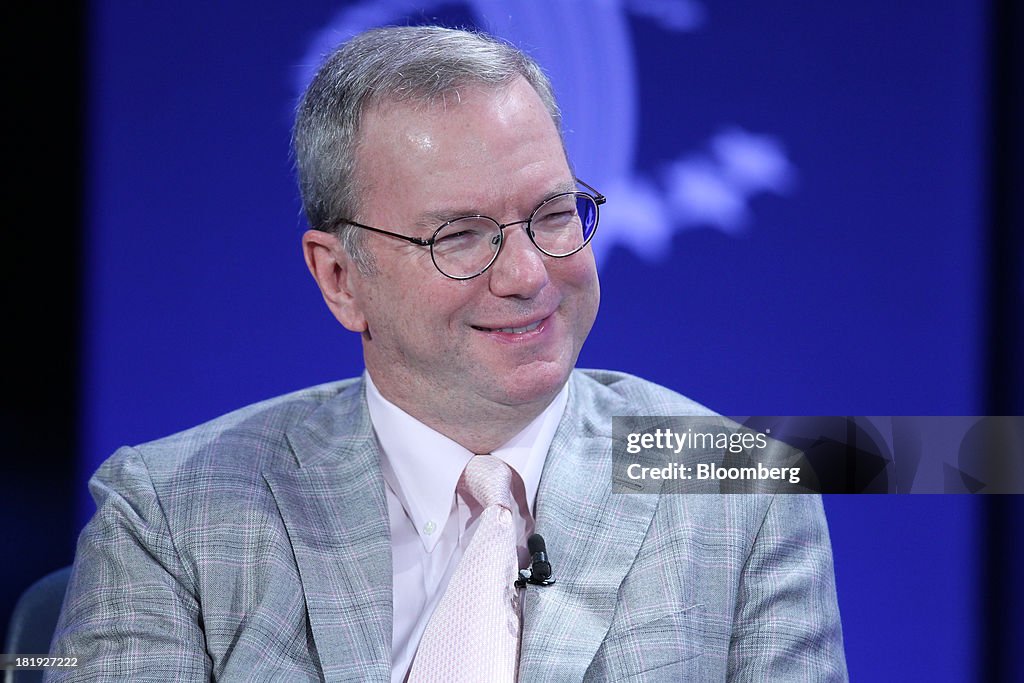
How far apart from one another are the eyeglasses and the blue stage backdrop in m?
0.52

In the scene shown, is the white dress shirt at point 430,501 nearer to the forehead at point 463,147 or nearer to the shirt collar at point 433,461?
the shirt collar at point 433,461

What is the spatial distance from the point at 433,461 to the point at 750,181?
943mm

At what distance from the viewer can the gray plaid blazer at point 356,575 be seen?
1699mm

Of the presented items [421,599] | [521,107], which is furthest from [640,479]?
[521,107]

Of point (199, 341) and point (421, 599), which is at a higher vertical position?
point (199, 341)

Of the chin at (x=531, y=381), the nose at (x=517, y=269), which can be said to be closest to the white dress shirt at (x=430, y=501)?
the chin at (x=531, y=381)

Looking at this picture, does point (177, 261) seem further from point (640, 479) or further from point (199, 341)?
point (640, 479)

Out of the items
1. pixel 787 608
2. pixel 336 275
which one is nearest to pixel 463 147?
pixel 336 275

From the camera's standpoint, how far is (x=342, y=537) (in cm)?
181

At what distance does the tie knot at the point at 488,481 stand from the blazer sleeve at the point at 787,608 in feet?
1.38

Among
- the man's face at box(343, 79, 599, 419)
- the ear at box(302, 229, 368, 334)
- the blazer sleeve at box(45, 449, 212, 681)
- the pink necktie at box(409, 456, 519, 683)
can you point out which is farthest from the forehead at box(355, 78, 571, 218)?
the blazer sleeve at box(45, 449, 212, 681)

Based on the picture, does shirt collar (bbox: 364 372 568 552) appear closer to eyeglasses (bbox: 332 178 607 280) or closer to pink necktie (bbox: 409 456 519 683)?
pink necktie (bbox: 409 456 519 683)

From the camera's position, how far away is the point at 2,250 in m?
2.44

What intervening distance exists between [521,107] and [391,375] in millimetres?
517
